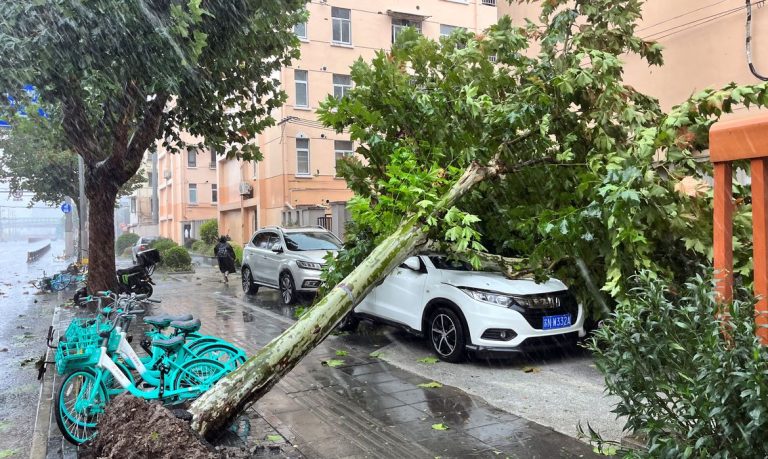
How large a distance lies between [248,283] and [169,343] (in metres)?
9.71

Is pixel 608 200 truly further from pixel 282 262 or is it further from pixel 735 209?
pixel 282 262

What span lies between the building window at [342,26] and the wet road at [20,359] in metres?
15.3

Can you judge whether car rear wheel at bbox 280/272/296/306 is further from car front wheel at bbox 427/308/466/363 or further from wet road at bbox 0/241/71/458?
car front wheel at bbox 427/308/466/363

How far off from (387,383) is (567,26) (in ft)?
15.7

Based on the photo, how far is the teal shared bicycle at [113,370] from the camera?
489cm

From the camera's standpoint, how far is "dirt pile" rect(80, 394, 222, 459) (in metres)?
3.93

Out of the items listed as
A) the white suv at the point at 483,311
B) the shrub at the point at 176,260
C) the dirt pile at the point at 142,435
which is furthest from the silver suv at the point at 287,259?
the shrub at the point at 176,260

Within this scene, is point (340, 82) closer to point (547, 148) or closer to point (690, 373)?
point (547, 148)

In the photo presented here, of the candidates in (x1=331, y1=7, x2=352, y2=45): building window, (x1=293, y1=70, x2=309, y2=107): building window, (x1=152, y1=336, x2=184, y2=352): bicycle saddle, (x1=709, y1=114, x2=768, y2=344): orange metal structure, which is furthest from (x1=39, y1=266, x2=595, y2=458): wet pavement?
(x1=331, y1=7, x2=352, y2=45): building window

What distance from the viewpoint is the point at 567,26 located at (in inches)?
283

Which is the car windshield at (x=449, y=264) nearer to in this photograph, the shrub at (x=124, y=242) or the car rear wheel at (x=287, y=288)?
the car rear wheel at (x=287, y=288)

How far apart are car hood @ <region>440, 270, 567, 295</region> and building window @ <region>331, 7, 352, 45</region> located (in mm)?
20311

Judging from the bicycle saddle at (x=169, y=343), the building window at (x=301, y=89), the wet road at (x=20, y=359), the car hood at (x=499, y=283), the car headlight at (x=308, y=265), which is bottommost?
the wet road at (x=20, y=359)

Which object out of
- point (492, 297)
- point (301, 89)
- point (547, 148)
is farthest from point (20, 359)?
point (301, 89)
